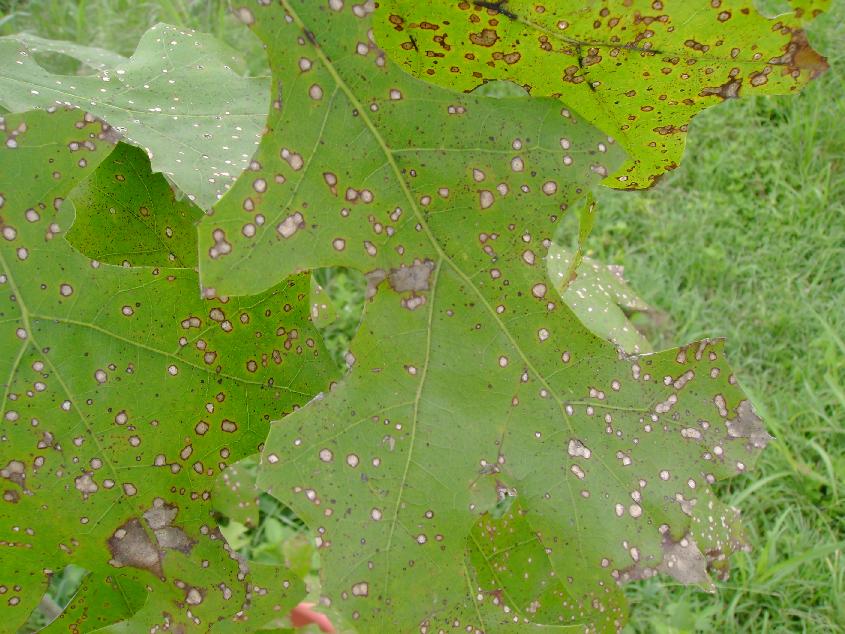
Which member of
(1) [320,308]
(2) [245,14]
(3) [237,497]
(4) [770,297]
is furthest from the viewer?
(4) [770,297]

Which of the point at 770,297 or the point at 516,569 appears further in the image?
the point at 770,297

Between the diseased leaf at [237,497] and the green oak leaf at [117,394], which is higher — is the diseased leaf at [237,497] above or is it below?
below

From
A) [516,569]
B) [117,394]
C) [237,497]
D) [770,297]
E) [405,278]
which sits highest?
[405,278]

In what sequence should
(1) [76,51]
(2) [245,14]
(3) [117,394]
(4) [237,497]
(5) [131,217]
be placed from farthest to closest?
(4) [237,497] < (1) [76,51] < (5) [131,217] < (3) [117,394] < (2) [245,14]

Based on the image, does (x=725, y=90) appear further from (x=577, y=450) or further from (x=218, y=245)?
(x=218, y=245)

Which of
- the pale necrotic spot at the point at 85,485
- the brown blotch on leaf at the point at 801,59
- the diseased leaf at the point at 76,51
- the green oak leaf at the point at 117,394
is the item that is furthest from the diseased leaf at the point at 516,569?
the diseased leaf at the point at 76,51

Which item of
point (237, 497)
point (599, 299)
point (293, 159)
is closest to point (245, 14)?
point (293, 159)

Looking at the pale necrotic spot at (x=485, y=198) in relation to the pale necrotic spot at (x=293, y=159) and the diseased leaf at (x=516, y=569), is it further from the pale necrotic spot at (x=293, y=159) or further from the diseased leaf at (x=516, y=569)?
the diseased leaf at (x=516, y=569)

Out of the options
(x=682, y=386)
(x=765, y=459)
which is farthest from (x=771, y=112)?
(x=682, y=386)
